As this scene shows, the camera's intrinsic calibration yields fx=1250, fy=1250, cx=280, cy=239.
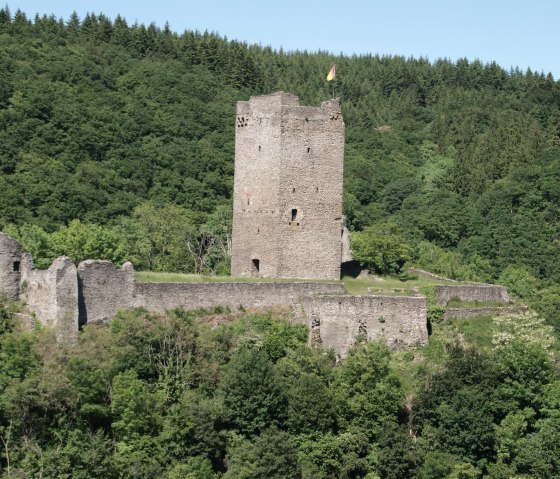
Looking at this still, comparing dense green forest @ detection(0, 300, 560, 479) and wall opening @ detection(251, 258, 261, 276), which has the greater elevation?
wall opening @ detection(251, 258, 261, 276)

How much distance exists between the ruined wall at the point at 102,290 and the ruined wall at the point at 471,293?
11.5 m

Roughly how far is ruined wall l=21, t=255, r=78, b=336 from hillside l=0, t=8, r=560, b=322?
7.66 m

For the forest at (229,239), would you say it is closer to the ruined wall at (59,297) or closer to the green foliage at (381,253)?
the green foliage at (381,253)

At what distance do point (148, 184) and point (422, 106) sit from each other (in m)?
44.4

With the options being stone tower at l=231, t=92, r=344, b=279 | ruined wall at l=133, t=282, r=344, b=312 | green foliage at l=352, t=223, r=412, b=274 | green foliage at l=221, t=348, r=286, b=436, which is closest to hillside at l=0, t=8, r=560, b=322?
green foliage at l=352, t=223, r=412, b=274

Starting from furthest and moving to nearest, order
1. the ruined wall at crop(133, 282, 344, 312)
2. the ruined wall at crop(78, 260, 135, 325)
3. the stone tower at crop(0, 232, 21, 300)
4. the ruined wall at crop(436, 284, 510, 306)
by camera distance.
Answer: the ruined wall at crop(436, 284, 510, 306) → the ruined wall at crop(133, 282, 344, 312) → the stone tower at crop(0, 232, 21, 300) → the ruined wall at crop(78, 260, 135, 325)

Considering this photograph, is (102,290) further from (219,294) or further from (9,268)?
(219,294)

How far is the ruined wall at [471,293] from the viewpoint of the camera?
45.8m

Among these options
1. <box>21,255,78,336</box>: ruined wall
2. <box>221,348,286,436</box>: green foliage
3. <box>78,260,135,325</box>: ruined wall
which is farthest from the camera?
<box>78,260,135,325</box>: ruined wall

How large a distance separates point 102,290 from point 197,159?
1549 inches

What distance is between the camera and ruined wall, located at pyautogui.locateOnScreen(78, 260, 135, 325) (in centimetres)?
4072

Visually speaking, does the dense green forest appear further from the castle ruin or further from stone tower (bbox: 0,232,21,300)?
stone tower (bbox: 0,232,21,300)

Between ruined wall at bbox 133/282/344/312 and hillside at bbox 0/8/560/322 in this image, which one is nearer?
ruined wall at bbox 133/282/344/312

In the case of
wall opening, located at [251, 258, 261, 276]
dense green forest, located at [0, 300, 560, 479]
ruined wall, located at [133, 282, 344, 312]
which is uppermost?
wall opening, located at [251, 258, 261, 276]
